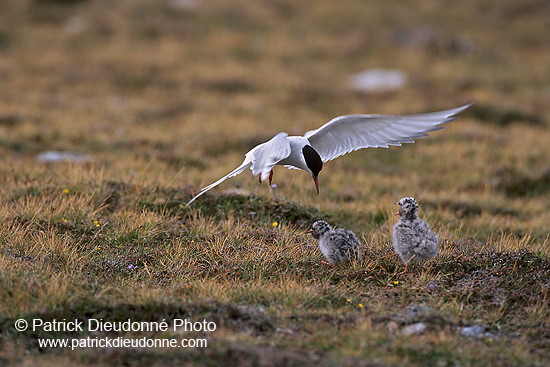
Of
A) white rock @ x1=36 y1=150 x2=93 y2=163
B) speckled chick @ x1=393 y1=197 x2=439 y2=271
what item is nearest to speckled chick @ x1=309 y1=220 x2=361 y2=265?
speckled chick @ x1=393 y1=197 x2=439 y2=271

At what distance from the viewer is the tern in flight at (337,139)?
21.0 ft

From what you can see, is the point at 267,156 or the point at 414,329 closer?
the point at 414,329

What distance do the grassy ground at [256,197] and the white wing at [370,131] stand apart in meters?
0.99

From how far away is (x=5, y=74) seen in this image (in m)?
17.8

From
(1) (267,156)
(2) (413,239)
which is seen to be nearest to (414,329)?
(2) (413,239)

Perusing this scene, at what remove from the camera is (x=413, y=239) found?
19.5 ft

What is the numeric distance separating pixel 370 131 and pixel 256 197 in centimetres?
176

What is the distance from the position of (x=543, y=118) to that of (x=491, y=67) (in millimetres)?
5106

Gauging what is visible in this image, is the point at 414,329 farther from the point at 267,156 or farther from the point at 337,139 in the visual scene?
the point at 337,139

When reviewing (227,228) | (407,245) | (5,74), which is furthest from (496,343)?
(5,74)

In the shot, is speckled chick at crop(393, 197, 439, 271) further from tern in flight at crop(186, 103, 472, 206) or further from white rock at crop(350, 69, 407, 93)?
white rock at crop(350, 69, 407, 93)

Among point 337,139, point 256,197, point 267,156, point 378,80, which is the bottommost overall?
point 256,197

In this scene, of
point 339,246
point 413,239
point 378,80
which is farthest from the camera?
point 378,80

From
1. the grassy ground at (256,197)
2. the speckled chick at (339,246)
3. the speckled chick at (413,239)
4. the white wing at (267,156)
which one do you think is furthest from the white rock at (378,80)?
the speckled chick at (339,246)
